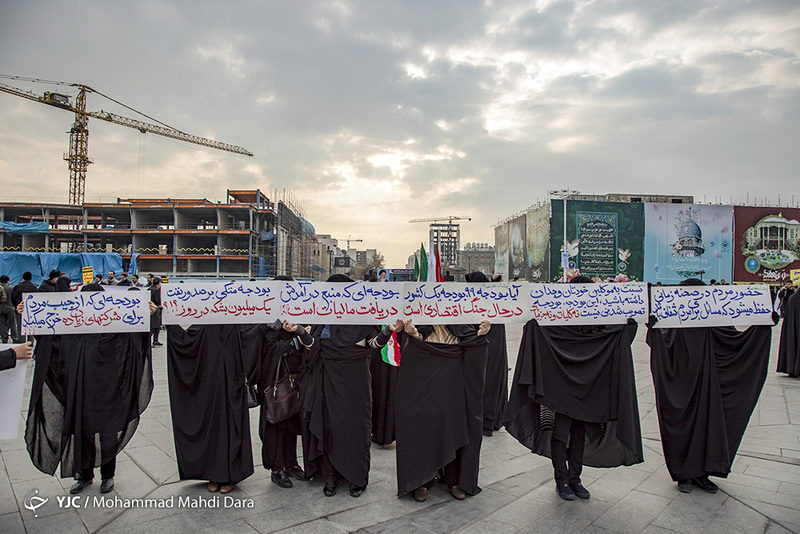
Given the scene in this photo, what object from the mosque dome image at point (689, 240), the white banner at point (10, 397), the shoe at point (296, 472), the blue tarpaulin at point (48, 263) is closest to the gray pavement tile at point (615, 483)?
the shoe at point (296, 472)

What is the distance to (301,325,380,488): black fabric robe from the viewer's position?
3910 millimetres

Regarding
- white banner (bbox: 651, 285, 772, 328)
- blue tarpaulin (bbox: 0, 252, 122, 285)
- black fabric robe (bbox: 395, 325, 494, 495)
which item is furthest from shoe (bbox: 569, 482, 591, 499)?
blue tarpaulin (bbox: 0, 252, 122, 285)

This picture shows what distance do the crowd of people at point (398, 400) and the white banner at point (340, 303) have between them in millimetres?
134

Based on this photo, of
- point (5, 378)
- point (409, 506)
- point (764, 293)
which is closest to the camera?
point (5, 378)

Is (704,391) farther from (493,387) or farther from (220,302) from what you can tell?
(220,302)

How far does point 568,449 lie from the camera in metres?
3.98

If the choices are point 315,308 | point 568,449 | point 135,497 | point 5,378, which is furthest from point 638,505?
point 5,378

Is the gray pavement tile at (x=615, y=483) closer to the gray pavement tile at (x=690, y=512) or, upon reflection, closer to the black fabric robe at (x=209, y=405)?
the gray pavement tile at (x=690, y=512)

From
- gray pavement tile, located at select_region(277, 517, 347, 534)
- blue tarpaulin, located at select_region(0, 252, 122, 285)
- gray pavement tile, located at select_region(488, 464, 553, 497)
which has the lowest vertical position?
gray pavement tile, located at select_region(488, 464, 553, 497)

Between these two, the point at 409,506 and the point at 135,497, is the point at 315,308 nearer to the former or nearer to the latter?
the point at 409,506

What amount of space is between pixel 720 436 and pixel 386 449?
3094mm

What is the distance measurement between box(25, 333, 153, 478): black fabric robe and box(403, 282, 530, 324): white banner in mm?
2419

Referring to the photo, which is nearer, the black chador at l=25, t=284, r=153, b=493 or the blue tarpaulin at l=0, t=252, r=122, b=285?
the black chador at l=25, t=284, r=153, b=493

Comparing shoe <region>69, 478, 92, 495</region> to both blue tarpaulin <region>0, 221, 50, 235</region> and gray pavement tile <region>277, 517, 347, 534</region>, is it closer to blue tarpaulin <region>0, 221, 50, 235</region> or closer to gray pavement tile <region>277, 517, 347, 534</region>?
gray pavement tile <region>277, 517, 347, 534</region>
